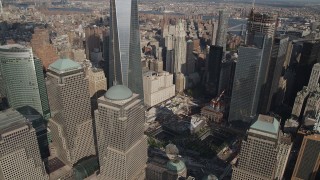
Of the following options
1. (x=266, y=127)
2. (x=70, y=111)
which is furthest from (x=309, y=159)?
(x=70, y=111)

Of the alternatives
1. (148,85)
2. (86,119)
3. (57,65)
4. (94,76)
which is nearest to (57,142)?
→ (86,119)

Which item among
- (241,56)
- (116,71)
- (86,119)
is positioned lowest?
(86,119)

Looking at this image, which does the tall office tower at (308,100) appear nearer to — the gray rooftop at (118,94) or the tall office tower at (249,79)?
the tall office tower at (249,79)

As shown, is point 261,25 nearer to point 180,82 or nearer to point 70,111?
point 180,82

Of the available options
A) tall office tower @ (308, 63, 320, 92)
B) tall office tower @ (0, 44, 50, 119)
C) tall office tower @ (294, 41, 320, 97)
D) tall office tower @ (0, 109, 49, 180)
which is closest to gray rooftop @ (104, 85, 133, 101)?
tall office tower @ (0, 109, 49, 180)

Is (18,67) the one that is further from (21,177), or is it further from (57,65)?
(21,177)

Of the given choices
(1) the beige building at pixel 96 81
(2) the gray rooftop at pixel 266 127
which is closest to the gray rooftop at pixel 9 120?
(1) the beige building at pixel 96 81
